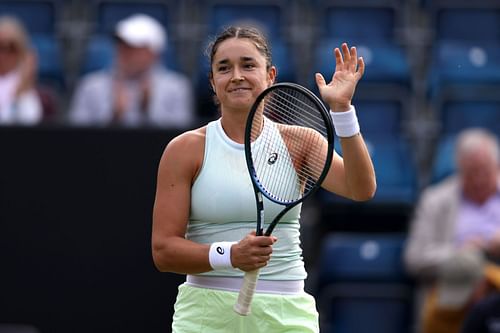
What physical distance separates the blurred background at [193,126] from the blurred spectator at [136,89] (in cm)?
25

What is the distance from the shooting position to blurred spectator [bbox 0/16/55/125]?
6949mm

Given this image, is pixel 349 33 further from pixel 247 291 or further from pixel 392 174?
pixel 247 291

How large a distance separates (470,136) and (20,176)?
7.91ft

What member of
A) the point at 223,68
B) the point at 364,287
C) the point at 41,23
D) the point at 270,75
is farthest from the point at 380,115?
the point at 223,68

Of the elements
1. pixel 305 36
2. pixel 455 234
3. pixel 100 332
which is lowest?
pixel 100 332

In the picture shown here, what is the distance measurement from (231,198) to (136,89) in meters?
3.75

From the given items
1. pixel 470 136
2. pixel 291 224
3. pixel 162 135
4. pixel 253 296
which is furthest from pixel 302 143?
pixel 470 136

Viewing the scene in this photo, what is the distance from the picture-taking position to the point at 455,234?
659cm

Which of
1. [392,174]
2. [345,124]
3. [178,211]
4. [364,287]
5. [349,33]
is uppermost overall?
[349,33]

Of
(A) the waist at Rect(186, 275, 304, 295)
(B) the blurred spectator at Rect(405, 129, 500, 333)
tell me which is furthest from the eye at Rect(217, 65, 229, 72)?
(B) the blurred spectator at Rect(405, 129, 500, 333)

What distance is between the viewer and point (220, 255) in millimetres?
3297

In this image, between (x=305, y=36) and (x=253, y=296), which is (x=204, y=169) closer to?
(x=253, y=296)

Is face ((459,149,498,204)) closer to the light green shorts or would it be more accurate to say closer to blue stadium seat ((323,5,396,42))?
blue stadium seat ((323,5,396,42))

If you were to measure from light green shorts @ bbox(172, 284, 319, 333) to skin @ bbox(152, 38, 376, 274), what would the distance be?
4.3 inches
